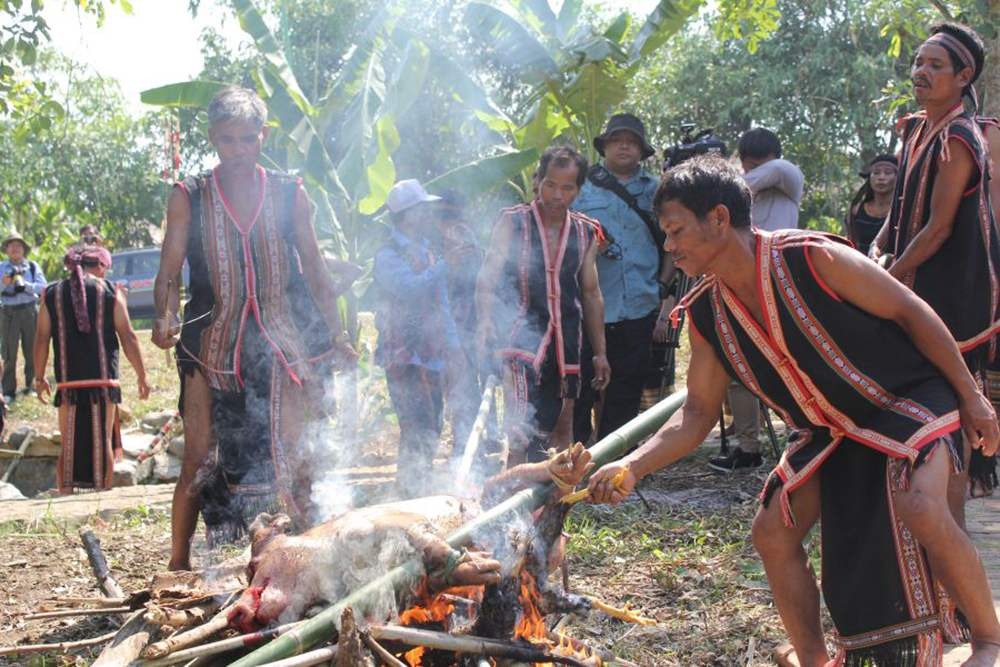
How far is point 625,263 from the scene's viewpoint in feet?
22.2

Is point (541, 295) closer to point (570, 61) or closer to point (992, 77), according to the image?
point (992, 77)

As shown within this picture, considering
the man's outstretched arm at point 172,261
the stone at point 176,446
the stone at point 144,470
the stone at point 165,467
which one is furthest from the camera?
the stone at point 176,446

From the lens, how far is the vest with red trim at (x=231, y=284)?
4598 mm

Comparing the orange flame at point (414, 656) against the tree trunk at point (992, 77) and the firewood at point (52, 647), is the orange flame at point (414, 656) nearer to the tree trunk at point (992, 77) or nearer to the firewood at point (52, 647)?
the firewood at point (52, 647)

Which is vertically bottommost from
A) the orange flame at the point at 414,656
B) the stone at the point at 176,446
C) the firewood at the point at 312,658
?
the stone at the point at 176,446

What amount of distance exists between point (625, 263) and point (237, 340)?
9.82ft

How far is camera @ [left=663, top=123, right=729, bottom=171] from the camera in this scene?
6.74m

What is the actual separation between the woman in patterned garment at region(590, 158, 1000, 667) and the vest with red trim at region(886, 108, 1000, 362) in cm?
131

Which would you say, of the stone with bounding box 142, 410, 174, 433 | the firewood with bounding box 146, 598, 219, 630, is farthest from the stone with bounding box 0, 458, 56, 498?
the firewood with bounding box 146, 598, 219, 630

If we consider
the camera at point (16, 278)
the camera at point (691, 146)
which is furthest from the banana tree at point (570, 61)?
the camera at point (16, 278)

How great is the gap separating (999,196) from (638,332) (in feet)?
8.43

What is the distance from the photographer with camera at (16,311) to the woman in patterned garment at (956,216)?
38.8 feet

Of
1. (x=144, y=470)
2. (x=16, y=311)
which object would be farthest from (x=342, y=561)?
(x=16, y=311)

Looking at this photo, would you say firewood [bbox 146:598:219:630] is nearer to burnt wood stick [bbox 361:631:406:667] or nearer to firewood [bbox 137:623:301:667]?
firewood [bbox 137:623:301:667]
